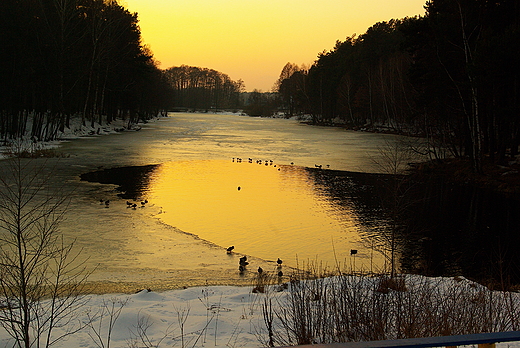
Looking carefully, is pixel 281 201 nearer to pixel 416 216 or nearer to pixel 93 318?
pixel 416 216

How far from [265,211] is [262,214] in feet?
1.59

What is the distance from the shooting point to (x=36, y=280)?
5.71 m

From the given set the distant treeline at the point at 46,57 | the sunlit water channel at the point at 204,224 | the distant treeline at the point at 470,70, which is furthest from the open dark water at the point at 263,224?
the distant treeline at the point at 46,57

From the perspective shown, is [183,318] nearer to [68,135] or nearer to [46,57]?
[46,57]

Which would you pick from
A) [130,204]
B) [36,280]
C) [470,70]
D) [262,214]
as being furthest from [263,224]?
[470,70]

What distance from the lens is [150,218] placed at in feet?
47.6

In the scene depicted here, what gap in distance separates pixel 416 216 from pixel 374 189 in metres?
5.08

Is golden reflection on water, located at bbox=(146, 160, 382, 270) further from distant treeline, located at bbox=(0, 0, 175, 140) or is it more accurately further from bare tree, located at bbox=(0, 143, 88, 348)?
distant treeline, located at bbox=(0, 0, 175, 140)

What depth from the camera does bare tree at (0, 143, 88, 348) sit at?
16.3ft

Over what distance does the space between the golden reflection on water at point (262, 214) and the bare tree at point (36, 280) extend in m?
4.12

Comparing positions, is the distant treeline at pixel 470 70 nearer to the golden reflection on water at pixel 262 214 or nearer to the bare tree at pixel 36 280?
the golden reflection on water at pixel 262 214

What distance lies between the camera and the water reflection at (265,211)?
39.4 feet

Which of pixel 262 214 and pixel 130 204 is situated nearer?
pixel 262 214

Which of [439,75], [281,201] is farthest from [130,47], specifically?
[281,201]
